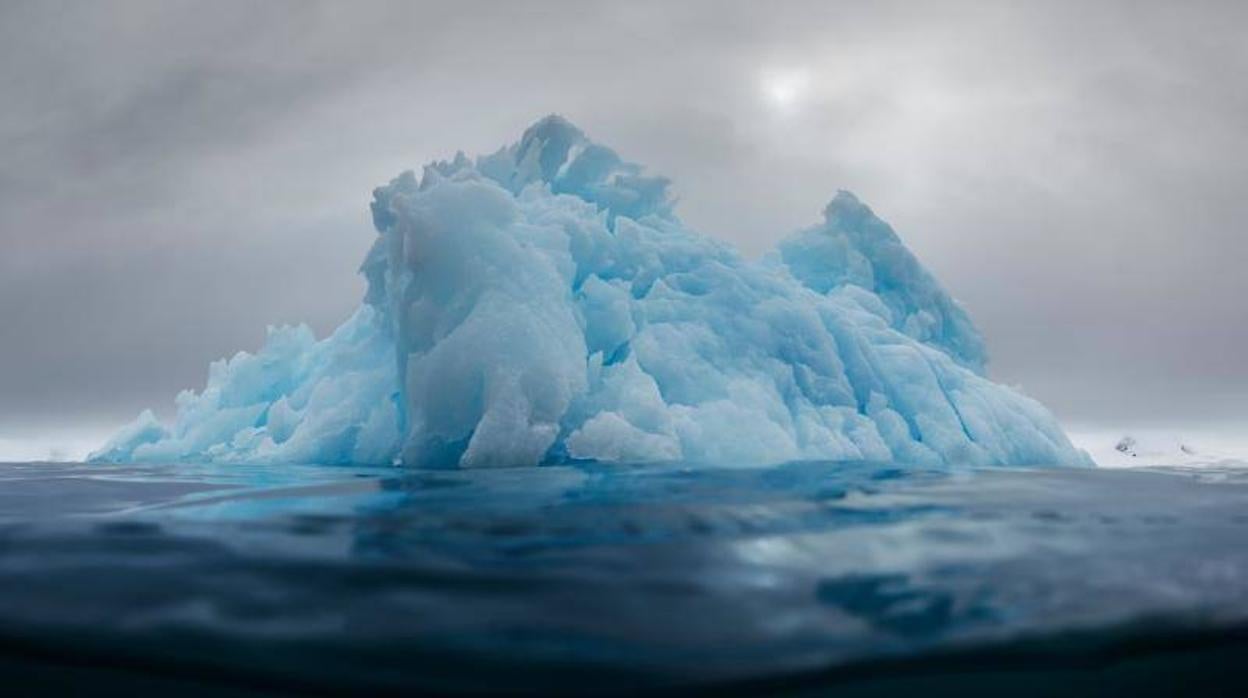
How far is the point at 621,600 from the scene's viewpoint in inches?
149

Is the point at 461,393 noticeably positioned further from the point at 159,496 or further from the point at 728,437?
the point at 159,496

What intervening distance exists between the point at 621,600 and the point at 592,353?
10.5 metres

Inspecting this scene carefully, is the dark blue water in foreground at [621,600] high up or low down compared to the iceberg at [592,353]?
down

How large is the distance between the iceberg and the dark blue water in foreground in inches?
236

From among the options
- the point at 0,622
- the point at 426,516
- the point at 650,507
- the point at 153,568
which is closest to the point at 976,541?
the point at 650,507

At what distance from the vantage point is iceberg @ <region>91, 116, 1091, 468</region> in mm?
12203

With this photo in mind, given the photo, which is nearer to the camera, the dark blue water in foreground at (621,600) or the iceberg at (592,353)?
the dark blue water in foreground at (621,600)

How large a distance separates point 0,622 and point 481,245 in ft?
32.6

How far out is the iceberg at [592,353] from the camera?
1220 centimetres

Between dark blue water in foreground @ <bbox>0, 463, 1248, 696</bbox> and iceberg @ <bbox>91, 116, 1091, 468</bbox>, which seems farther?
iceberg @ <bbox>91, 116, 1091, 468</bbox>

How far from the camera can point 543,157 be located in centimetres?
1761

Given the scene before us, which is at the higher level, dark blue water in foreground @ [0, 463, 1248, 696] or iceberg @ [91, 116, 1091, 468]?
iceberg @ [91, 116, 1091, 468]

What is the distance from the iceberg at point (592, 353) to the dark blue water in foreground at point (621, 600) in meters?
5.99

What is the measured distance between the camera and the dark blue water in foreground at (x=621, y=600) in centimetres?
327
